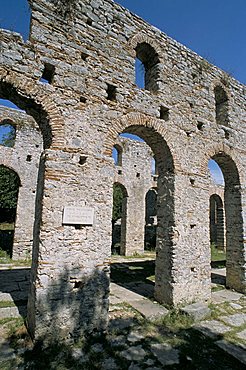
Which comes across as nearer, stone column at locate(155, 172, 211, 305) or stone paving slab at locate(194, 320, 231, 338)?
stone paving slab at locate(194, 320, 231, 338)

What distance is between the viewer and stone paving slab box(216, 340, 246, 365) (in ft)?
12.7

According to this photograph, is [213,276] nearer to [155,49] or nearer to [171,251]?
[171,251]

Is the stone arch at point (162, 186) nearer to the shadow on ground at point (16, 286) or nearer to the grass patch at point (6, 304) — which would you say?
the shadow on ground at point (16, 286)

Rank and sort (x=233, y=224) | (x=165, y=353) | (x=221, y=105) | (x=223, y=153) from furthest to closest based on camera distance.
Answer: (x=221, y=105)
(x=233, y=224)
(x=223, y=153)
(x=165, y=353)

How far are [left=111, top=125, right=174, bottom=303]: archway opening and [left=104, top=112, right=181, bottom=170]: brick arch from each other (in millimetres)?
89

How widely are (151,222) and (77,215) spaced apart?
16.6 meters

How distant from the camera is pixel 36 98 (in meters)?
4.46

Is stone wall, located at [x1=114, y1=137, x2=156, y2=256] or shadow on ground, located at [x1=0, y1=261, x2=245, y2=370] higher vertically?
stone wall, located at [x1=114, y1=137, x2=156, y2=256]

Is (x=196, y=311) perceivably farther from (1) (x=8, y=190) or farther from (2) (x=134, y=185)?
(1) (x=8, y=190)

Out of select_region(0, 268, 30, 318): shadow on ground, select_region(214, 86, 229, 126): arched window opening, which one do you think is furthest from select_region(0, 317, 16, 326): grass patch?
select_region(214, 86, 229, 126): arched window opening

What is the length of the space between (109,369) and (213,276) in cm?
669

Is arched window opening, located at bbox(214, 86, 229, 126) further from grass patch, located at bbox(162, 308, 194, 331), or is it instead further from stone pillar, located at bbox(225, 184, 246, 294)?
grass patch, located at bbox(162, 308, 194, 331)

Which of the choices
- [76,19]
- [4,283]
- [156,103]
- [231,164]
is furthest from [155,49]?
[4,283]

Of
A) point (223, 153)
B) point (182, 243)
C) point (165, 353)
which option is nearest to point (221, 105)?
point (223, 153)
